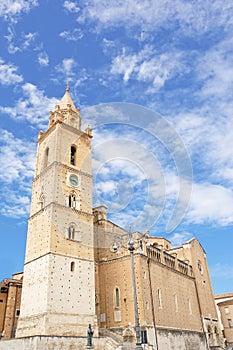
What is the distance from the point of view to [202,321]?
40.9 m

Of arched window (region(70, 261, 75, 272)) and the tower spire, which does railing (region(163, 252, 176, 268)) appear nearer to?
arched window (region(70, 261, 75, 272))

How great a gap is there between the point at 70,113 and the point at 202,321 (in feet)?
103

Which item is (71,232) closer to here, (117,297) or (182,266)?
(117,297)

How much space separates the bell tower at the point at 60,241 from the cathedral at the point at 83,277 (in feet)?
0.26

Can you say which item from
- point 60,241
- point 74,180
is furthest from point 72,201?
point 60,241

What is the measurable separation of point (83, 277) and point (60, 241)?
13.4 ft

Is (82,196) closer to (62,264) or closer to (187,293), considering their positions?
(62,264)

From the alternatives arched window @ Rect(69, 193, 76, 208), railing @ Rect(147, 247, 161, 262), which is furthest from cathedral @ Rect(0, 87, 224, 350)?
arched window @ Rect(69, 193, 76, 208)

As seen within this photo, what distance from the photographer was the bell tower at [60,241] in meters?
26.7

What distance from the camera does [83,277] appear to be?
98.1 ft

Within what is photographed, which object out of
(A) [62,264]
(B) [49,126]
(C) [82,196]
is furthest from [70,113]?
(A) [62,264]

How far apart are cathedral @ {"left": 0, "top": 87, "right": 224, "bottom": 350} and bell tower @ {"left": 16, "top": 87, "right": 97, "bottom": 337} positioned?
0.26 feet

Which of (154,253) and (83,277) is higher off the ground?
(154,253)

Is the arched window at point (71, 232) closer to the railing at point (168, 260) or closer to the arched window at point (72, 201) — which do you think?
the arched window at point (72, 201)
